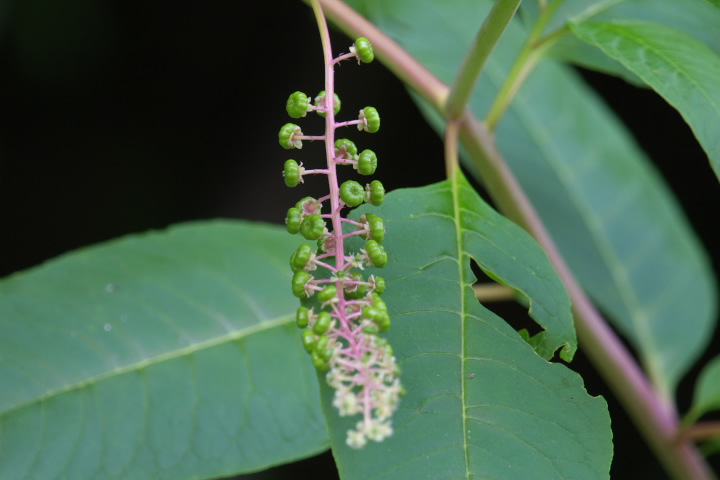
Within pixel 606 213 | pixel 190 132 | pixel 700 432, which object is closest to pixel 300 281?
pixel 700 432

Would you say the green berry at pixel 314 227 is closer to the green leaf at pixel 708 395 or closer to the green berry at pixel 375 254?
the green berry at pixel 375 254

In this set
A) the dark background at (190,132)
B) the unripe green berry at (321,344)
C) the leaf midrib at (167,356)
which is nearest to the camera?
the unripe green berry at (321,344)

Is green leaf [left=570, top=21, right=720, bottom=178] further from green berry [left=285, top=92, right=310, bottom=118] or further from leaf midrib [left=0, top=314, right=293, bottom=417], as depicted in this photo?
leaf midrib [left=0, top=314, right=293, bottom=417]

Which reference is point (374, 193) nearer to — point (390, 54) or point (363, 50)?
point (363, 50)

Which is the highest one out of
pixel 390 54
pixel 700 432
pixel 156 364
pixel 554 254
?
Result: pixel 390 54

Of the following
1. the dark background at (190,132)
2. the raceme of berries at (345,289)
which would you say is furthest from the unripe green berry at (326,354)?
the dark background at (190,132)

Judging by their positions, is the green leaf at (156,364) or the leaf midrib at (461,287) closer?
the leaf midrib at (461,287)

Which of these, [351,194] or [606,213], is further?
[606,213]

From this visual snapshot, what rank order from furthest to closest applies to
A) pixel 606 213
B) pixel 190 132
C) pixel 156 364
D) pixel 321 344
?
pixel 190 132
pixel 606 213
pixel 156 364
pixel 321 344
